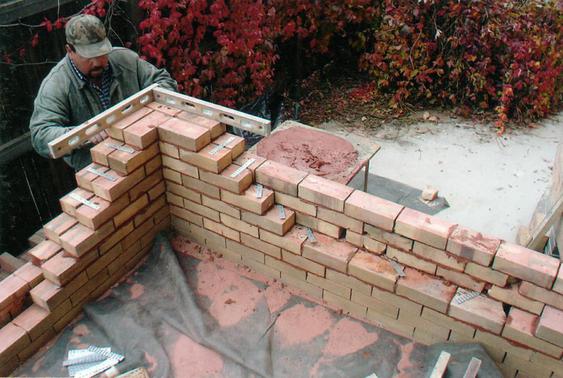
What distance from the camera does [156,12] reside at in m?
4.98

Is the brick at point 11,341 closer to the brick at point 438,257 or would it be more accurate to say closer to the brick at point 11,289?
the brick at point 11,289

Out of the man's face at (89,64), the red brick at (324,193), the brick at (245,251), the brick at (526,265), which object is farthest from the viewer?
the man's face at (89,64)

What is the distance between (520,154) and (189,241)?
14.9 ft

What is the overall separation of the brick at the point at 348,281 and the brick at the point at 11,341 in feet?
5.99

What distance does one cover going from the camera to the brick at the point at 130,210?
346 centimetres

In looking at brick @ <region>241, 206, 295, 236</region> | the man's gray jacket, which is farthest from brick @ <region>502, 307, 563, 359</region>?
the man's gray jacket

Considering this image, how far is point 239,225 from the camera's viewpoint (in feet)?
11.8

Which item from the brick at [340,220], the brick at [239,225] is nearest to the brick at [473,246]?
the brick at [340,220]

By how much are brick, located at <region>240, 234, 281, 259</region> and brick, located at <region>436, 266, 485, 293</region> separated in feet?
3.38

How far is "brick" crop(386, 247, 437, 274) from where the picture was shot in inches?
122

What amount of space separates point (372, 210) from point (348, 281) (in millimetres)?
516

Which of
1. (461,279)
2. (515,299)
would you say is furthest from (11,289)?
(515,299)

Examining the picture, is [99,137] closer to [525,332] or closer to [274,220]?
[274,220]

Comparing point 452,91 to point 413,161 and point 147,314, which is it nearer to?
point 413,161
